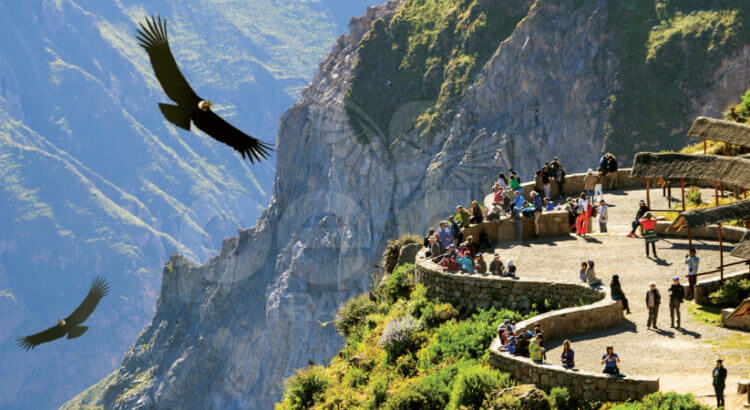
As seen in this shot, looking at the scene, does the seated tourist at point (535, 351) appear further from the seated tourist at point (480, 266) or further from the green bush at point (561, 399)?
the seated tourist at point (480, 266)

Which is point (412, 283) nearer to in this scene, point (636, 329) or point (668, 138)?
point (636, 329)

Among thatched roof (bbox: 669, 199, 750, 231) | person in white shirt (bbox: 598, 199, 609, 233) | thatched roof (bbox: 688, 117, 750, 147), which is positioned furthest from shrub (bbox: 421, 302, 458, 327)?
thatched roof (bbox: 688, 117, 750, 147)

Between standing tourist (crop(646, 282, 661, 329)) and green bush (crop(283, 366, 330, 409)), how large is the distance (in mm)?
12296

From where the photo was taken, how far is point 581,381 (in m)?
21.1

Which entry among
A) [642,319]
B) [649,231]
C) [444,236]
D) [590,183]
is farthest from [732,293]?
[590,183]

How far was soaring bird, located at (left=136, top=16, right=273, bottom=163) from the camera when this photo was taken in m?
12.3

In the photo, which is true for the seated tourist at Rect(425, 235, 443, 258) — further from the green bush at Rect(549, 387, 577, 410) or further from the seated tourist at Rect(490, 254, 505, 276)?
the green bush at Rect(549, 387, 577, 410)

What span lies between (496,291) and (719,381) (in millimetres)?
9868

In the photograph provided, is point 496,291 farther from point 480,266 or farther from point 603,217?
point 603,217

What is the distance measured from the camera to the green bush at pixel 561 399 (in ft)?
69.1

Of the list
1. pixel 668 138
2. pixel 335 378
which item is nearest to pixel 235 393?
pixel 668 138

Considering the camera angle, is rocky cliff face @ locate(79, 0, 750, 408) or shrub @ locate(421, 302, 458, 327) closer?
shrub @ locate(421, 302, 458, 327)

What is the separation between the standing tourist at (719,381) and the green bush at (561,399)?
10.0ft

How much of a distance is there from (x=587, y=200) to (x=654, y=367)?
576 inches
